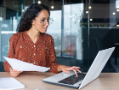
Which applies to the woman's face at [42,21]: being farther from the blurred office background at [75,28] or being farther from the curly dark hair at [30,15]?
the blurred office background at [75,28]

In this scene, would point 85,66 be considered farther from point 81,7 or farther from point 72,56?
point 81,7

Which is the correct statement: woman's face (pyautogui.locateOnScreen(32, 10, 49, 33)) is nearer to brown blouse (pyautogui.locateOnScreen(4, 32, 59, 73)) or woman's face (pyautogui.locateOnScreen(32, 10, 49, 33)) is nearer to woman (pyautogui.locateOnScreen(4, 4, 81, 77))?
woman (pyautogui.locateOnScreen(4, 4, 81, 77))

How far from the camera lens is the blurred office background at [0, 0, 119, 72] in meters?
4.20

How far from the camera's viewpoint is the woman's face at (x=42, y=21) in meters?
1.47

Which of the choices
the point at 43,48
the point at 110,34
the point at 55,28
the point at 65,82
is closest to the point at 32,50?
the point at 43,48

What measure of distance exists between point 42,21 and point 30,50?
32 centimetres

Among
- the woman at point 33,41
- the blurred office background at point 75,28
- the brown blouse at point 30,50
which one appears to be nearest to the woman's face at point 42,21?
the woman at point 33,41

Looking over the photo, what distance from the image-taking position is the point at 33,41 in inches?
61.7

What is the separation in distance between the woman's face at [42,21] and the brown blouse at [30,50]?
0.15 meters

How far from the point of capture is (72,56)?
4426mm

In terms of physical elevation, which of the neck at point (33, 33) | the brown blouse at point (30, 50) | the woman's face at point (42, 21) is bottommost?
the brown blouse at point (30, 50)

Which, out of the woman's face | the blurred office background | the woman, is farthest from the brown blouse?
the blurred office background

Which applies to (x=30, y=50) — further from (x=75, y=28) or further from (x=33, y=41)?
(x=75, y=28)

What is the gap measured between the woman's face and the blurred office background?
277 centimetres
